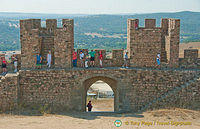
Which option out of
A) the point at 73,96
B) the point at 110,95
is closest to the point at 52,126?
the point at 73,96

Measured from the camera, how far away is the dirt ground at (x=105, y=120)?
13.9 metres

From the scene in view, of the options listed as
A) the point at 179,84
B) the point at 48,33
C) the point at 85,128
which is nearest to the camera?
the point at 85,128

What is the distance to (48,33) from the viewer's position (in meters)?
18.6

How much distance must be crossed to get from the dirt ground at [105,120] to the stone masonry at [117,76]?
0.99 m

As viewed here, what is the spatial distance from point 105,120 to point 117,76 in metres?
3.04

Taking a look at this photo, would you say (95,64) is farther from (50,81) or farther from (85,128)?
(85,128)

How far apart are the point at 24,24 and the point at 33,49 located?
148 cm

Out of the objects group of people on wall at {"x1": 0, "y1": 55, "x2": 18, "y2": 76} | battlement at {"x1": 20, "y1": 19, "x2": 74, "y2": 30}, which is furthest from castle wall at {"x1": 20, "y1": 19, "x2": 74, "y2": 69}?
group of people on wall at {"x1": 0, "y1": 55, "x2": 18, "y2": 76}

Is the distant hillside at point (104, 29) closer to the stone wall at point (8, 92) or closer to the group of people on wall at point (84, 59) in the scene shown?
the group of people on wall at point (84, 59)

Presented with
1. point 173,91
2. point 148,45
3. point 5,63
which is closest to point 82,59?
point 148,45

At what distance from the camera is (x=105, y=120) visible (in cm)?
1497

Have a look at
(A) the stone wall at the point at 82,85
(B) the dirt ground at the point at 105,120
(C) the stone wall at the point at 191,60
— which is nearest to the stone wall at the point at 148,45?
(C) the stone wall at the point at 191,60

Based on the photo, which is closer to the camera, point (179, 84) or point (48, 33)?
point (179, 84)

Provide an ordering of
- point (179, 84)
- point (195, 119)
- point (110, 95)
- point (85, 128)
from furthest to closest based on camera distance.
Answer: point (110, 95) → point (179, 84) → point (195, 119) → point (85, 128)
